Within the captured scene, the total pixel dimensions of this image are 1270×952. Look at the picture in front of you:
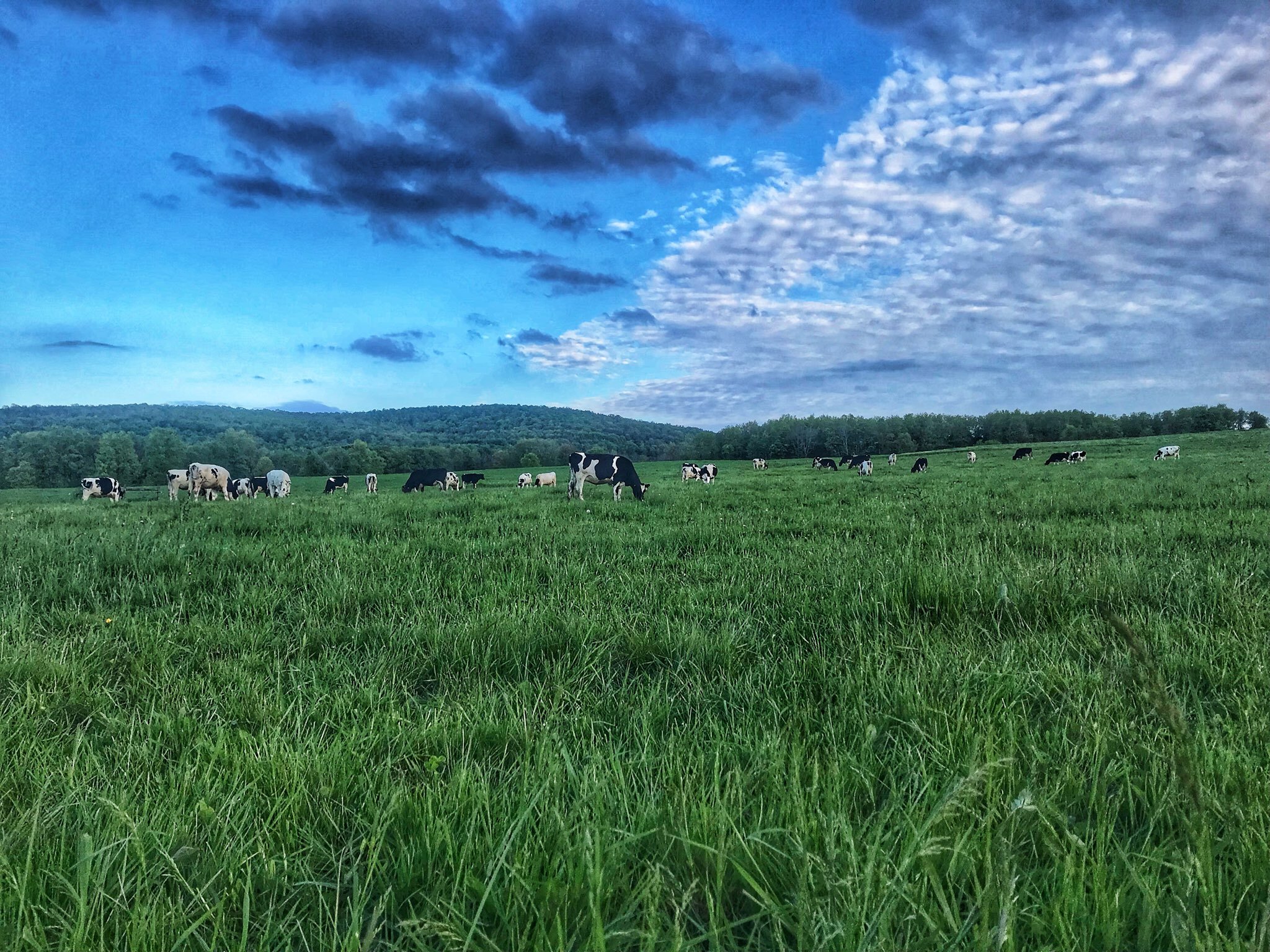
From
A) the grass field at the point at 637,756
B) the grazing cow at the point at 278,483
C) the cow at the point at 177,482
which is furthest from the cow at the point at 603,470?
the cow at the point at 177,482

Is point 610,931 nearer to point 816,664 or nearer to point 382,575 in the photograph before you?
point 816,664

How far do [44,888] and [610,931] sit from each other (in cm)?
152

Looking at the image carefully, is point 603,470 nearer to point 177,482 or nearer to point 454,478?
point 177,482

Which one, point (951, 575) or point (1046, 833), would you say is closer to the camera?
point (1046, 833)

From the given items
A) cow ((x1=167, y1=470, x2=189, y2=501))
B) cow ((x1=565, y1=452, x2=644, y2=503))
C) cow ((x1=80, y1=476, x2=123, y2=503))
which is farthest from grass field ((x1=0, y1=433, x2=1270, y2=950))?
cow ((x1=80, y1=476, x2=123, y2=503))

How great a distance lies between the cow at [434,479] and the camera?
42.6m

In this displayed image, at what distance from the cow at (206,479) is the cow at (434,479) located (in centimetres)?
1346

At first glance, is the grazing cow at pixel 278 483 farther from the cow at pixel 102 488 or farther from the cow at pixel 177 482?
the cow at pixel 102 488

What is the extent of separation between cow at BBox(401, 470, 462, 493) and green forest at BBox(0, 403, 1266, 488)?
12085 millimetres

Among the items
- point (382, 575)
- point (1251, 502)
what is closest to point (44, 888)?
point (382, 575)

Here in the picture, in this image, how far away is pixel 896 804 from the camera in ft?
5.65

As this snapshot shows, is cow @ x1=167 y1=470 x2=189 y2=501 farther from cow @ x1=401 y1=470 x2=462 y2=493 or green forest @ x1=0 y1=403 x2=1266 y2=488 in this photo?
green forest @ x1=0 y1=403 x2=1266 y2=488

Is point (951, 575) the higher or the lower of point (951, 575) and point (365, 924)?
the higher

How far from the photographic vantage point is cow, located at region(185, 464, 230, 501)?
28406 mm
